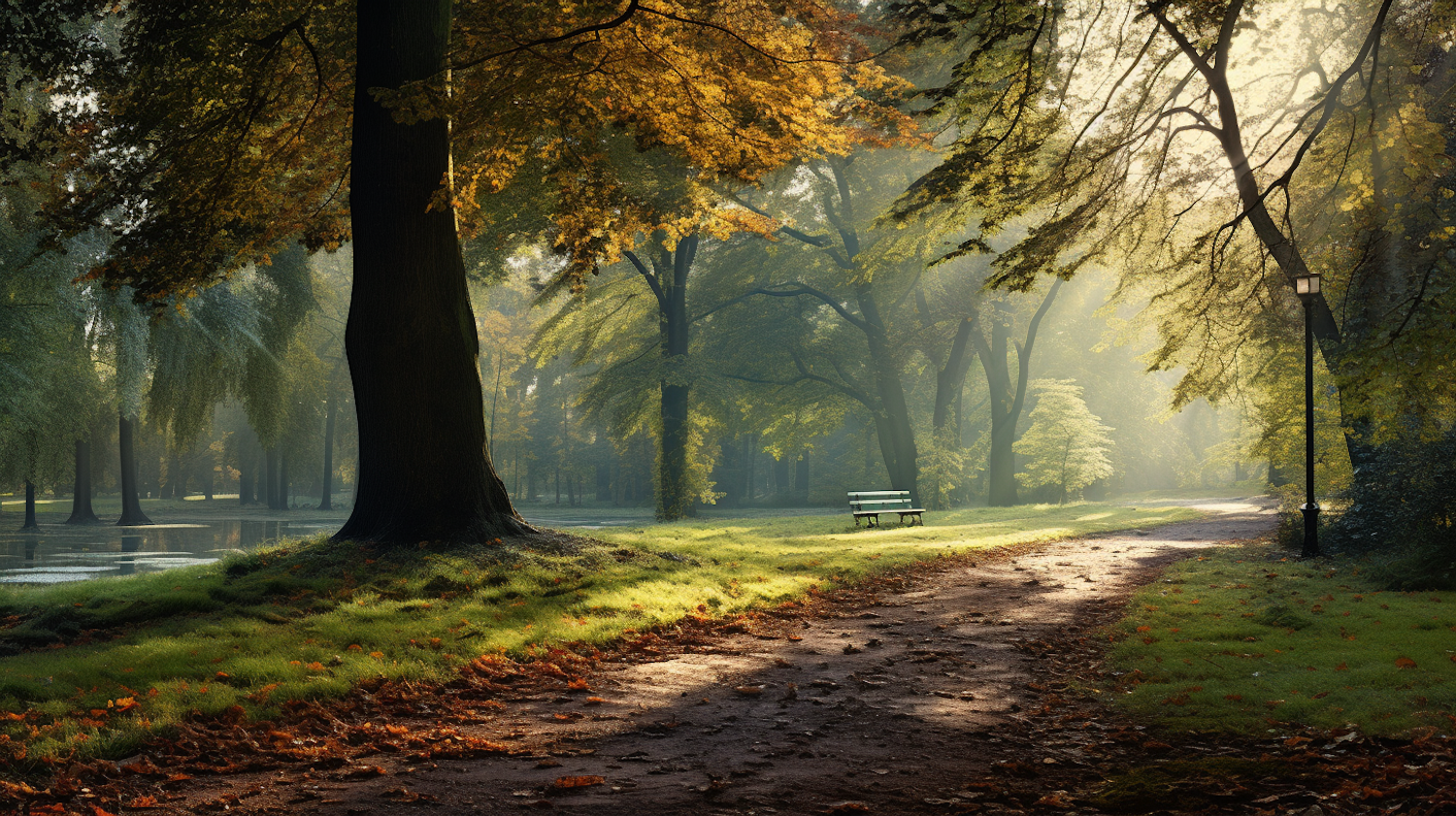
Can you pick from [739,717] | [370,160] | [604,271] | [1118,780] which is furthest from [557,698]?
[604,271]

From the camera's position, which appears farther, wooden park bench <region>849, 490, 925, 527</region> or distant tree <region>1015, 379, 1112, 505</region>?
distant tree <region>1015, 379, 1112, 505</region>

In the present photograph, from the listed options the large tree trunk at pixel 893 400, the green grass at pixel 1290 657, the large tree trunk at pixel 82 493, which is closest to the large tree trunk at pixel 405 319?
the green grass at pixel 1290 657

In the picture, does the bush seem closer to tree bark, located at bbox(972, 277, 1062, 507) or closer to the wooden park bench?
the wooden park bench

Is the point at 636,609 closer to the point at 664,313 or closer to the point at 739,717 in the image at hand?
the point at 739,717

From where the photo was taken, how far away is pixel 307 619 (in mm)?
7246

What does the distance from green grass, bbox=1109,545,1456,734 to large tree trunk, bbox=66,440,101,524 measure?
3572 cm

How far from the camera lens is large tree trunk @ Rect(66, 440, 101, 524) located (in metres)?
33.2

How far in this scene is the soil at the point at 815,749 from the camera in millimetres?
4070

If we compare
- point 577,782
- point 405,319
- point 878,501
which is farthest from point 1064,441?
point 577,782

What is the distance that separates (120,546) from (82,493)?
15803 millimetres

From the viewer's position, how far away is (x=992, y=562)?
14555mm

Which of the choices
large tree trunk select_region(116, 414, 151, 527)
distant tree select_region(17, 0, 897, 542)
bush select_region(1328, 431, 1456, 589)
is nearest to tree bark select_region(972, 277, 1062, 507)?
bush select_region(1328, 431, 1456, 589)

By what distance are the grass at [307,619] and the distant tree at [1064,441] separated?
27.0 metres

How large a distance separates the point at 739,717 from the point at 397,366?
20.4 feet
